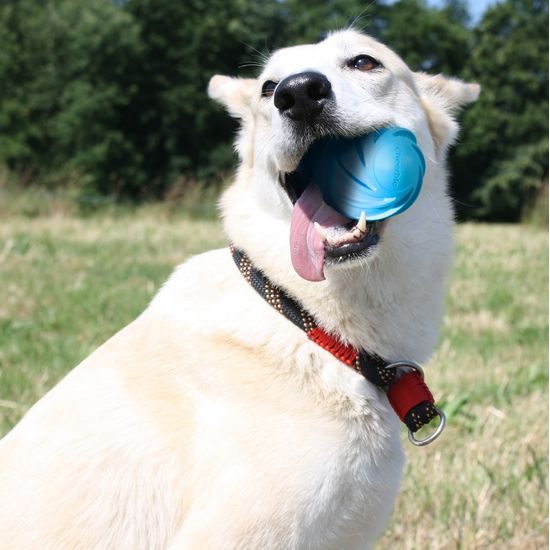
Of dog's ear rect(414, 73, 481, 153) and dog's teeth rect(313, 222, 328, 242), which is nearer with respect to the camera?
dog's teeth rect(313, 222, 328, 242)

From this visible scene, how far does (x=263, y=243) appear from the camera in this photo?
88.7 inches

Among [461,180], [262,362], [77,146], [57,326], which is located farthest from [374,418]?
[461,180]

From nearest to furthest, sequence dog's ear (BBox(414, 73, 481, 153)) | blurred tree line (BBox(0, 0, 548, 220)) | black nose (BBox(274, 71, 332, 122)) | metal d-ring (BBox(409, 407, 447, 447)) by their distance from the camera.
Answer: black nose (BBox(274, 71, 332, 122))
metal d-ring (BBox(409, 407, 447, 447))
dog's ear (BBox(414, 73, 481, 153))
blurred tree line (BBox(0, 0, 548, 220))

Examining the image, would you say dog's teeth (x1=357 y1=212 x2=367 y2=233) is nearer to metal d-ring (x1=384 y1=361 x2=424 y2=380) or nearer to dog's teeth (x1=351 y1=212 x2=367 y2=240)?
dog's teeth (x1=351 y1=212 x2=367 y2=240)

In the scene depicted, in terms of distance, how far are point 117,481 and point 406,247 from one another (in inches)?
42.1

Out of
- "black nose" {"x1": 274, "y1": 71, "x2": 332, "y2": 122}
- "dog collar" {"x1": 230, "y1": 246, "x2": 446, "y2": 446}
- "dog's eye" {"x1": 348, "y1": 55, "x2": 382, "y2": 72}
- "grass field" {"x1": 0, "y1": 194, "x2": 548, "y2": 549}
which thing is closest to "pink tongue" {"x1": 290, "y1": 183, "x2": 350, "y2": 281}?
"dog collar" {"x1": 230, "y1": 246, "x2": 446, "y2": 446}

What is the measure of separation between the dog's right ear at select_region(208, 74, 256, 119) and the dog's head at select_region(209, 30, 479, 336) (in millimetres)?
19

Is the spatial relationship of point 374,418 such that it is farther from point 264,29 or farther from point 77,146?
point 264,29

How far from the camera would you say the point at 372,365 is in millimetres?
2088

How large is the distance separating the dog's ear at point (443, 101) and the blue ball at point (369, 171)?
42 centimetres

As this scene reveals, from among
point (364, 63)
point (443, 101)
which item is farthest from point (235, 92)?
point (443, 101)

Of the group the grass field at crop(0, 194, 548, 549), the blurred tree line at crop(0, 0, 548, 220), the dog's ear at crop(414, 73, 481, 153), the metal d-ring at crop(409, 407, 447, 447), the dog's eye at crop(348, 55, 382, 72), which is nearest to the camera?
the metal d-ring at crop(409, 407, 447, 447)

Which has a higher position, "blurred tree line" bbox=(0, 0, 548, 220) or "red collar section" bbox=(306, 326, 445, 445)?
"red collar section" bbox=(306, 326, 445, 445)

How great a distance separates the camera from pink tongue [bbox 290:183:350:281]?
206 cm
